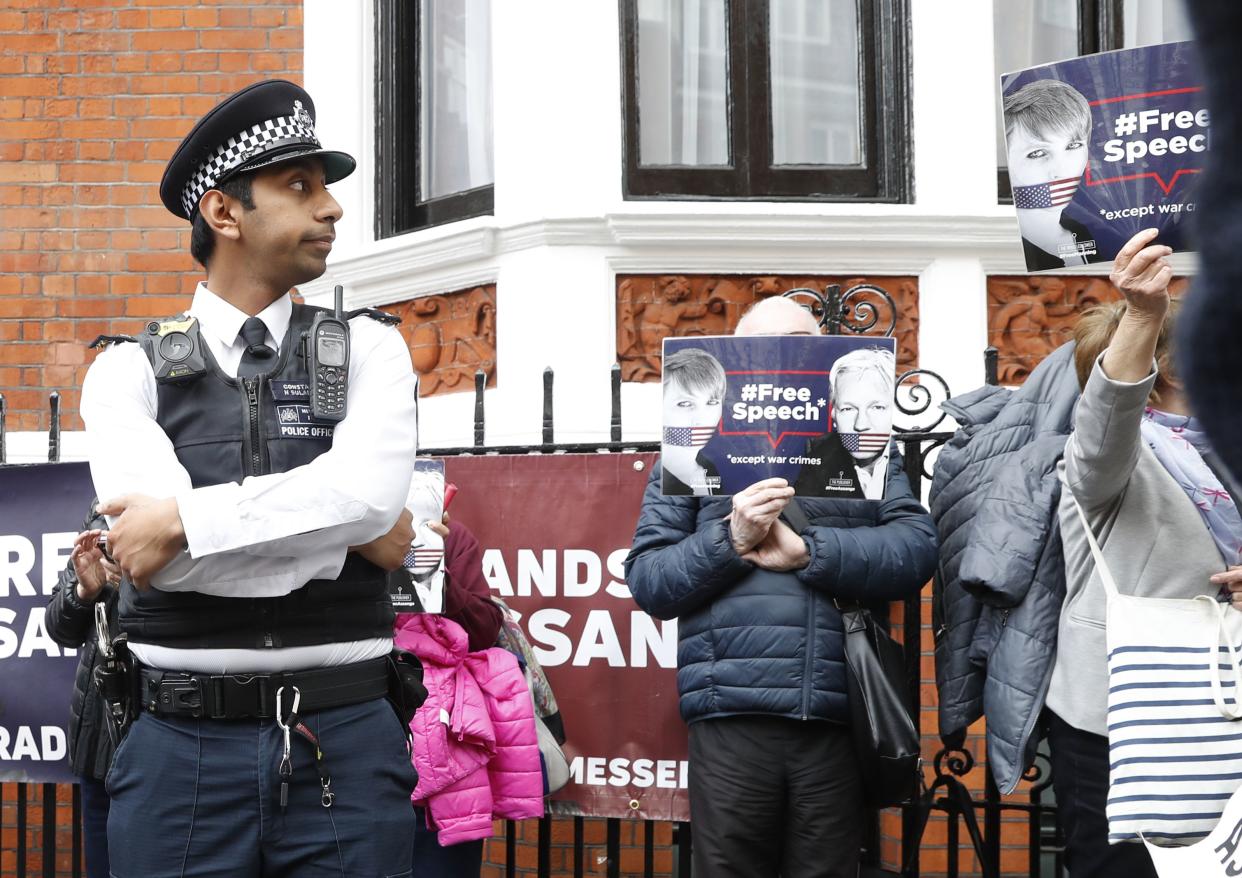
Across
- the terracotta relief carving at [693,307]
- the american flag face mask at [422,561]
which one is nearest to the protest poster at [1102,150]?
the american flag face mask at [422,561]

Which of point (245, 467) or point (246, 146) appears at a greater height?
point (246, 146)

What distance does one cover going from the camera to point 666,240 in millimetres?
6496

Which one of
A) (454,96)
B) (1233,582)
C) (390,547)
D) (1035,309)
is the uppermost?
(454,96)

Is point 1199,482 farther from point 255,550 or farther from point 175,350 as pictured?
point 175,350

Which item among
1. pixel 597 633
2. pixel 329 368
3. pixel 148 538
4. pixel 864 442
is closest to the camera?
pixel 148 538

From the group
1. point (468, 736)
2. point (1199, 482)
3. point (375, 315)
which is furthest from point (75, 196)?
point (1199, 482)

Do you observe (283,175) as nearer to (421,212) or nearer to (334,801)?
(334,801)

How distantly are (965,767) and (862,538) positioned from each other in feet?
3.47

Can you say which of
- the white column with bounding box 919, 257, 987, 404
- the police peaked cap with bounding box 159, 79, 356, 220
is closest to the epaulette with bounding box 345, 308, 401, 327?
the police peaked cap with bounding box 159, 79, 356, 220

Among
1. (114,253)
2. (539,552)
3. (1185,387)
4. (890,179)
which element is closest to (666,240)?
(890,179)

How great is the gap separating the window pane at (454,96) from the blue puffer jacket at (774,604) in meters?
3.75

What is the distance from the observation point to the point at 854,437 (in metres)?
3.77

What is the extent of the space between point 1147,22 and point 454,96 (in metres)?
3.44

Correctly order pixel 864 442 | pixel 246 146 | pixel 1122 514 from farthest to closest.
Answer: pixel 864 442, pixel 1122 514, pixel 246 146
